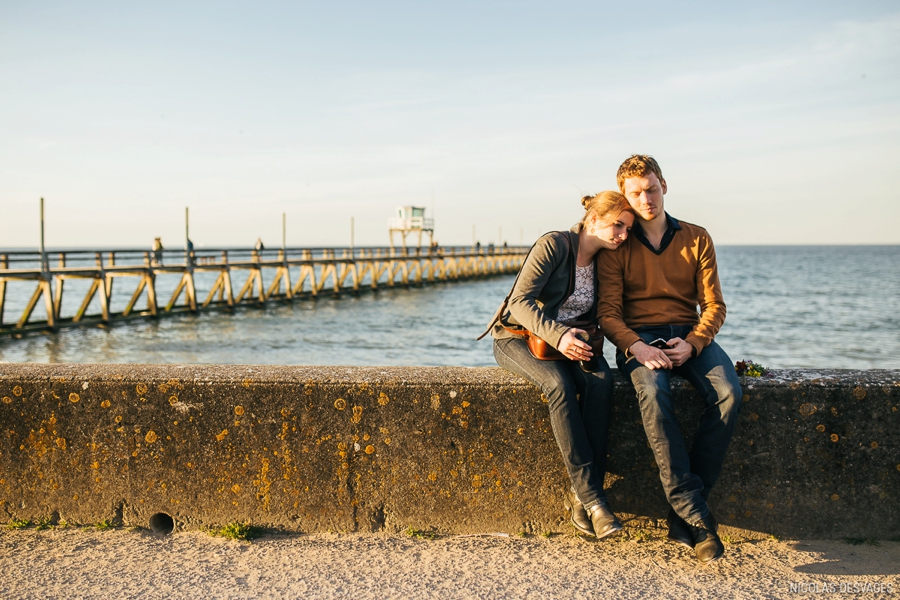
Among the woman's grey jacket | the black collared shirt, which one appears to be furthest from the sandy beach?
the black collared shirt

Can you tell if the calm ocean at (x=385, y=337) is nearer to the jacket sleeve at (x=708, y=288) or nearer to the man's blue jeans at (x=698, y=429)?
the jacket sleeve at (x=708, y=288)

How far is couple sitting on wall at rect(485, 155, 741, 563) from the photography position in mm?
2736

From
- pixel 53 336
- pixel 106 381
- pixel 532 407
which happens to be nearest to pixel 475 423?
pixel 532 407

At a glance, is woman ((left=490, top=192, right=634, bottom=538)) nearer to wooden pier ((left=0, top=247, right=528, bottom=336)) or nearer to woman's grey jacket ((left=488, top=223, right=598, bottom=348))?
woman's grey jacket ((left=488, top=223, right=598, bottom=348))

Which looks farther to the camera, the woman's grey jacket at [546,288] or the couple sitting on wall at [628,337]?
the woman's grey jacket at [546,288]

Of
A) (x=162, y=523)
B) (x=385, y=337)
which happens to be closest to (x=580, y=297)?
(x=162, y=523)

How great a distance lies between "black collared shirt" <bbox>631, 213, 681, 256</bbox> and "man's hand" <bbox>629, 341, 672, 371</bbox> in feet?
1.56

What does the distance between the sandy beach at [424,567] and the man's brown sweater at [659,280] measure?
915 millimetres

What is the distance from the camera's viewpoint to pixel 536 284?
2957 millimetres

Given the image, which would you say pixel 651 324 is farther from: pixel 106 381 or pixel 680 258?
pixel 106 381

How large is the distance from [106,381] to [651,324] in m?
2.34

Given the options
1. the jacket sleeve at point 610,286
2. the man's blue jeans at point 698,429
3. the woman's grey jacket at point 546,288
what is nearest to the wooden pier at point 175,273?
the woman's grey jacket at point 546,288

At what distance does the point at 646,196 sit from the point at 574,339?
31.2 inches

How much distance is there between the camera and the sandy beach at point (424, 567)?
246 cm
